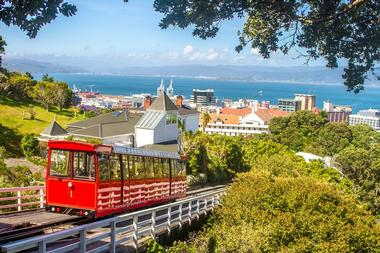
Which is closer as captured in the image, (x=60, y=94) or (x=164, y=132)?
(x=164, y=132)

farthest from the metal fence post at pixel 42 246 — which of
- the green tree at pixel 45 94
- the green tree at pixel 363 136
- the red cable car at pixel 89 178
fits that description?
the green tree at pixel 363 136

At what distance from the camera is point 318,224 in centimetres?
1984

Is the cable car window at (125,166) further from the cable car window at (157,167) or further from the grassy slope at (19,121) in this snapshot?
the grassy slope at (19,121)

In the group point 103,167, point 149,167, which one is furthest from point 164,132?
point 103,167

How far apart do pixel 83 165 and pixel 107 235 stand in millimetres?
3891

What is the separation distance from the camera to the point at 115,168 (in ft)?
54.4

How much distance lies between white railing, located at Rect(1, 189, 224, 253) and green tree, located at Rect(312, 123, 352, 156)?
63.0m

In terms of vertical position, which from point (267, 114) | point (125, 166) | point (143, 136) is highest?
point (125, 166)

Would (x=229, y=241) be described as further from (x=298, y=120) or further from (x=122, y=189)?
(x=298, y=120)

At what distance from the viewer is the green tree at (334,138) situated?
266ft

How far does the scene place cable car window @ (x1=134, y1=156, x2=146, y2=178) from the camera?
18.2m

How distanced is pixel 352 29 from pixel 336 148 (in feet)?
246

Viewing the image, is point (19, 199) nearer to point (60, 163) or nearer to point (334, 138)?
point (60, 163)

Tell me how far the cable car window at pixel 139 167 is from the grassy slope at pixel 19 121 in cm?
2737
